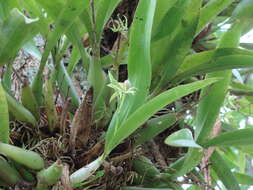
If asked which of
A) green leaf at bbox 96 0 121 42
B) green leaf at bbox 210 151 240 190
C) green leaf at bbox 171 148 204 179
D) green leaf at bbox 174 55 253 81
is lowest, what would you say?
green leaf at bbox 210 151 240 190

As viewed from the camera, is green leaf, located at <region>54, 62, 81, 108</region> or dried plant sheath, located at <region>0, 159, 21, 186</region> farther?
green leaf, located at <region>54, 62, 81, 108</region>

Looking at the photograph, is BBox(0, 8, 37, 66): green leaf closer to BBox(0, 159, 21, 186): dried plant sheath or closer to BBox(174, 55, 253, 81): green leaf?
BBox(0, 159, 21, 186): dried plant sheath

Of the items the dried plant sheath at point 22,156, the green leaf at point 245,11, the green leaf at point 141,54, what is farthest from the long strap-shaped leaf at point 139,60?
the green leaf at point 245,11

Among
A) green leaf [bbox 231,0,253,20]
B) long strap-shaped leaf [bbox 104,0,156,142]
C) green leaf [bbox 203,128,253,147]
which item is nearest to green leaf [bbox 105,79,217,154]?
long strap-shaped leaf [bbox 104,0,156,142]

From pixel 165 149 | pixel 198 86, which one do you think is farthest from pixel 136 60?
pixel 165 149

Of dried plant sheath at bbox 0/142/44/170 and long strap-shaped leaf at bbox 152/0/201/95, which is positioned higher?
long strap-shaped leaf at bbox 152/0/201/95

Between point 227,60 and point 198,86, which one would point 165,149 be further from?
point 198,86

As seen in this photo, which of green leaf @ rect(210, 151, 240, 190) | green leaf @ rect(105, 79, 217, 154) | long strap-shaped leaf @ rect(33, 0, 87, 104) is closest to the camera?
green leaf @ rect(105, 79, 217, 154)

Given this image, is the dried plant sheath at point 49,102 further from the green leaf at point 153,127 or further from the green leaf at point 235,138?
the green leaf at point 235,138
